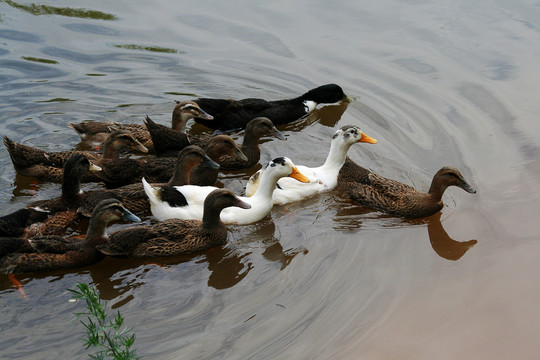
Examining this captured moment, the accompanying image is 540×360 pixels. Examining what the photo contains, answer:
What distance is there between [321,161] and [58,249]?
3.91m

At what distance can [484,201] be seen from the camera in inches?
312

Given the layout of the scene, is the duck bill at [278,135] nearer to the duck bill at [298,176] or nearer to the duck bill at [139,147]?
the duck bill at [298,176]

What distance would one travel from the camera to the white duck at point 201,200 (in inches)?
297

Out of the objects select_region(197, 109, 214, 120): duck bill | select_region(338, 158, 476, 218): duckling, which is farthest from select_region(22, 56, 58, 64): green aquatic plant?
select_region(338, 158, 476, 218): duckling

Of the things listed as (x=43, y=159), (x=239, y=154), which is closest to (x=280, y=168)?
(x=239, y=154)

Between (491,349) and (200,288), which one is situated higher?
(491,349)

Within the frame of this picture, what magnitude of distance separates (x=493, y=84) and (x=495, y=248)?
4509 millimetres

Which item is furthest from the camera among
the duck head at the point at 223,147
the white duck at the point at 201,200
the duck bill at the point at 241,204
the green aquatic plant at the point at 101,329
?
the duck head at the point at 223,147

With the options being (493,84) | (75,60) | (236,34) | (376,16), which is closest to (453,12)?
(376,16)

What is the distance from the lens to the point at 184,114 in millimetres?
9617

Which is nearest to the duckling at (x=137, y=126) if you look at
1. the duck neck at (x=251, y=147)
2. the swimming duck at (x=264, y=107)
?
the swimming duck at (x=264, y=107)

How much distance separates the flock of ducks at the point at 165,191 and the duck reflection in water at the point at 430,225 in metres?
0.10

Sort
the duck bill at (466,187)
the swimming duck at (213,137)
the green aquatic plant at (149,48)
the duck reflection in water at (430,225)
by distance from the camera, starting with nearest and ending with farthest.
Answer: the duck reflection in water at (430,225) → the duck bill at (466,187) → the swimming duck at (213,137) → the green aquatic plant at (149,48)

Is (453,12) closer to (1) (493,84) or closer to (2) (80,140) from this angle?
(1) (493,84)
